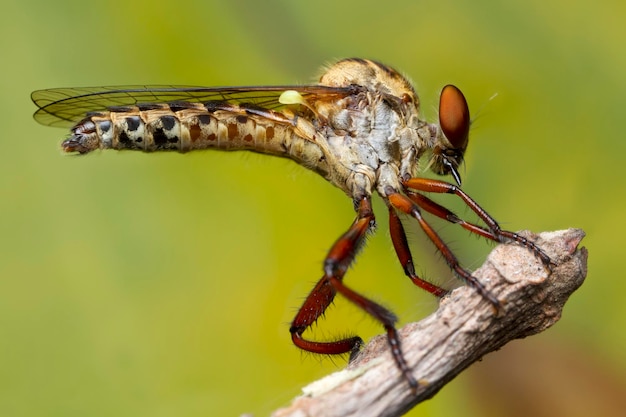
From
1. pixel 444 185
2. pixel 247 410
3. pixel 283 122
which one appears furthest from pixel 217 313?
pixel 444 185

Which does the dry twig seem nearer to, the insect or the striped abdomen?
the insect

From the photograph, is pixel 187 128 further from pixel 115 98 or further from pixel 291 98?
pixel 291 98

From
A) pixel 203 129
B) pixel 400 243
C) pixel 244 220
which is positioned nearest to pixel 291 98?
pixel 203 129

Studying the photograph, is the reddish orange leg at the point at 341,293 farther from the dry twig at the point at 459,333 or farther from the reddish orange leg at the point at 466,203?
the dry twig at the point at 459,333

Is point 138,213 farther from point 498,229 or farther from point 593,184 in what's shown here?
point 593,184

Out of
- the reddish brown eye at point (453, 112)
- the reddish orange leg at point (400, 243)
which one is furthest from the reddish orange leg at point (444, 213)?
the reddish brown eye at point (453, 112)
